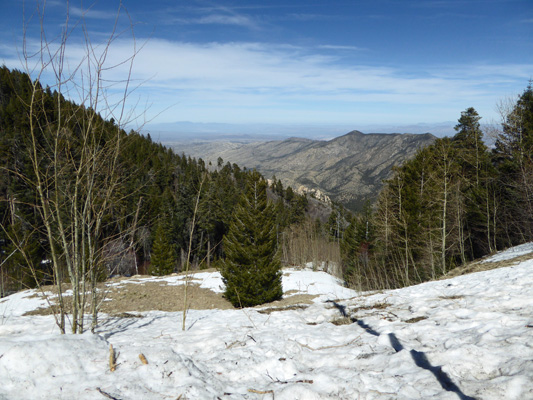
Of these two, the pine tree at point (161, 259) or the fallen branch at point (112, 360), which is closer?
the fallen branch at point (112, 360)

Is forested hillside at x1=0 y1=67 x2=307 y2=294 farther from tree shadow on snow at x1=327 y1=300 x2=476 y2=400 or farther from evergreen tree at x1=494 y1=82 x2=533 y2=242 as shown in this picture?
evergreen tree at x1=494 y1=82 x2=533 y2=242

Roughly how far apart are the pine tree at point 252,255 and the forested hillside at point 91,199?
84.5 inches

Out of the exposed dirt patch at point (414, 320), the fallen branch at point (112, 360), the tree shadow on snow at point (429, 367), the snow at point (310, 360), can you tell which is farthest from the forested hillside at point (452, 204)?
the fallen branch at point (112, 360)

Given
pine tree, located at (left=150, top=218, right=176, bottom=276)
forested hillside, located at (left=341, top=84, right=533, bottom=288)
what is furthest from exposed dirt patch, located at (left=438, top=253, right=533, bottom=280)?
pine tree, located at (left=150, top=218, right=176, bottom=276)

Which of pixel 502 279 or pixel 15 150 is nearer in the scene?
pixel 502 279

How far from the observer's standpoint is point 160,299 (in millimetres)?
14828

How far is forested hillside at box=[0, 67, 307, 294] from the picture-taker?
4160 millimetres

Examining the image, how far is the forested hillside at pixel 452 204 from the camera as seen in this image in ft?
55.7

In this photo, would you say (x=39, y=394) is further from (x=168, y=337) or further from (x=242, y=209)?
(x=242, y=209)

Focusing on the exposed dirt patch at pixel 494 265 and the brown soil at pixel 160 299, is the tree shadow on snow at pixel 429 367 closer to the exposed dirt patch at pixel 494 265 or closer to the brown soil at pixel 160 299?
the exposed dirt patch at pixel 494 265

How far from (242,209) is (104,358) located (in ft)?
39.8

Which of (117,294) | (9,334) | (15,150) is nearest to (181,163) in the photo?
(15,150)

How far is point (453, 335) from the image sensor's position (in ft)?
13.5

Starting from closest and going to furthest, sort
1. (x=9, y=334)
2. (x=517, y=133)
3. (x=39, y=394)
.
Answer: (x=39, y=394) → (x=9, y=334) → (x=517, y=133)
